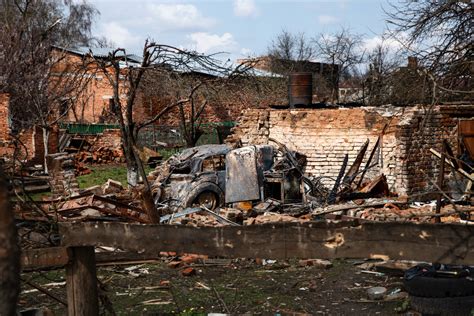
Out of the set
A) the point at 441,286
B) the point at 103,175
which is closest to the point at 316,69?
the point at 103,175

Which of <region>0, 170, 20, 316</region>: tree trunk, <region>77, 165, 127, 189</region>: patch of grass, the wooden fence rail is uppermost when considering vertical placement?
<region>0, 170, 20, 316</region>: tree trunk

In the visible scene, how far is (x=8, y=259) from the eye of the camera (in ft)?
6.63

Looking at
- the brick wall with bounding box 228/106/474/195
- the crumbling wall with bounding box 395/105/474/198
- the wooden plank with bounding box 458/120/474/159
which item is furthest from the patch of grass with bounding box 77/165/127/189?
the wooden plank with bounding box 458/120/474/159

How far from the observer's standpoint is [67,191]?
17438 millimetres

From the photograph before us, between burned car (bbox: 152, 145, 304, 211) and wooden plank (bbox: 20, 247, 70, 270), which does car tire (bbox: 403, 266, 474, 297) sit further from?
burned car (bbox: 152, 145, 304, 211)

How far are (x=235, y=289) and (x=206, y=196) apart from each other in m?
6.47

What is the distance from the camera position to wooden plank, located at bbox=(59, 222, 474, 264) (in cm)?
341

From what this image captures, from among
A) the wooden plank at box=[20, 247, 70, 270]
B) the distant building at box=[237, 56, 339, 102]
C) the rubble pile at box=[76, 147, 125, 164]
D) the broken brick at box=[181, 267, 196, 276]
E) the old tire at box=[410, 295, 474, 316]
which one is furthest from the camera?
the distant building at box=[237, 56, 339, 102]

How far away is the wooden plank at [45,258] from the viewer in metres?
3.87

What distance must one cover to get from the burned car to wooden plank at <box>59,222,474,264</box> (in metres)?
10.5

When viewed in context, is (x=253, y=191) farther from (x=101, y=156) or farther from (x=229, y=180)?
(x=101, y=156)

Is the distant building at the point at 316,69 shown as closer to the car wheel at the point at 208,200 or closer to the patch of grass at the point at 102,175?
the patch of grass at the point at 102,175

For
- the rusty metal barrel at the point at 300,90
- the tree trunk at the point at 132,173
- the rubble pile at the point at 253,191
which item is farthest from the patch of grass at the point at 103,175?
the rusty metal barrel at the point at 300,90

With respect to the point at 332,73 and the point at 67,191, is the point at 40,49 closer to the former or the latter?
the point at 67,191
